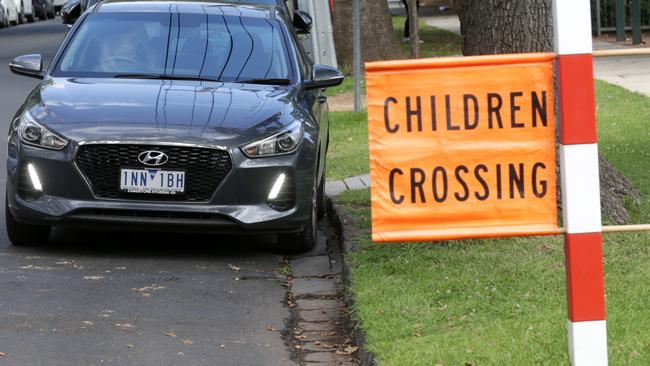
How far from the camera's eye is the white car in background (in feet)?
160

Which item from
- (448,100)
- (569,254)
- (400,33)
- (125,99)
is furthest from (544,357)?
(400,33)

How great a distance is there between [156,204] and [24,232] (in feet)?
3.39

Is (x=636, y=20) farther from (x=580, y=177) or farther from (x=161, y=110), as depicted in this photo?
(x=580, y=177)

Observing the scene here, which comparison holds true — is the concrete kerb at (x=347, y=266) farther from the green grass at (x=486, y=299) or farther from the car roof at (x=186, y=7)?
the car roof at (x=186, y=7)

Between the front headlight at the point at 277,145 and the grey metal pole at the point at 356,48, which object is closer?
the front headlight at the point at 277,145

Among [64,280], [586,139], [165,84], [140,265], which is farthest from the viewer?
[165,84]

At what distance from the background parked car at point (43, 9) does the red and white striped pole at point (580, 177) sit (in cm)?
5156

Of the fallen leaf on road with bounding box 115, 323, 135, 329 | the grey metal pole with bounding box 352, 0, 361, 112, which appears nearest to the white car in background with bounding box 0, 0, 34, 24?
the grey metal pole with bounding box 352, 0, 361, 112

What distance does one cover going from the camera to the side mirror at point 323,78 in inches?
383

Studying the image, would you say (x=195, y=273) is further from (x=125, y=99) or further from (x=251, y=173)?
(x=125, y=99)

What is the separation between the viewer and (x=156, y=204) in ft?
27.9

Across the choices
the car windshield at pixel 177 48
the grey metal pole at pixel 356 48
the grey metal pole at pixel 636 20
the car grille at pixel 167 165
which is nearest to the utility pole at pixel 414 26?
the grey metal pole at pixel 356 48

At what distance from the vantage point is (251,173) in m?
8.55

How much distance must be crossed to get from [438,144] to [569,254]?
566mm
